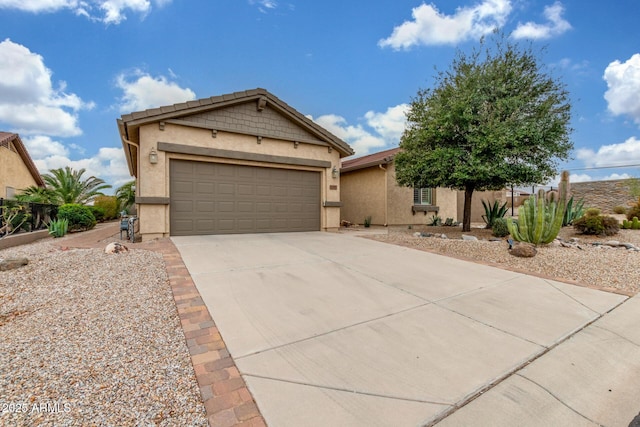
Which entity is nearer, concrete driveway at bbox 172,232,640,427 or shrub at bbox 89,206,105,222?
concrete driveway at bbox 172,232,640,427

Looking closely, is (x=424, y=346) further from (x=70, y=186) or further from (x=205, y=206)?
(x=70, y=186)

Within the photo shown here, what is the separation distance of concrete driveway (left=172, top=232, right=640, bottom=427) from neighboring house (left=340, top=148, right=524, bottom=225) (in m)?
8.69

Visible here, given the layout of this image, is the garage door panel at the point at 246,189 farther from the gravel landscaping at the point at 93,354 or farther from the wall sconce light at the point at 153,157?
the gravel landscaping at the point at 93,354

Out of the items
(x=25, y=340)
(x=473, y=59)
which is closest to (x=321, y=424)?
(x=25, y=340)

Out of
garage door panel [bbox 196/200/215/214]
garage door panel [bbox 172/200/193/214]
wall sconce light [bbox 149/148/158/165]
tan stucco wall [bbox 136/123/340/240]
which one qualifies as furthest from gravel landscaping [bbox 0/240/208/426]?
garage door panel [bbox 196/200/215/214]

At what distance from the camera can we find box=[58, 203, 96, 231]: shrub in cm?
1020

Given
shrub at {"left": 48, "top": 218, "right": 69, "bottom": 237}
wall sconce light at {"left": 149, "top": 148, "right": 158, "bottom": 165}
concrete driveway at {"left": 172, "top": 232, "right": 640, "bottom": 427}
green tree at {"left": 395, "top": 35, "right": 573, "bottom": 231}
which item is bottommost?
concrete driveway at {"left": 172, "top": 232, "right": 640, "bottom": 427}

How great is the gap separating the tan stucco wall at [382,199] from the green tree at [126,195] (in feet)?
46.0

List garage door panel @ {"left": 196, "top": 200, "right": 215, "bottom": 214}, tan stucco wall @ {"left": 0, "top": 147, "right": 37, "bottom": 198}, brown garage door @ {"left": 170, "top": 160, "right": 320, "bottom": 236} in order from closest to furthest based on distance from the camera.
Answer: brown garage door @ {"left": 170, "top": 160, "right": 320, "bottom": 236}, garage door panel @ {"left": 196, "top": 200, "right": 215, "bottom": 214}, tan stucco wall @ {"left": 0, "top": 147, "right": 37, "bottom": 198}

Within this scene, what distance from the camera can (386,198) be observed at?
13.3 m

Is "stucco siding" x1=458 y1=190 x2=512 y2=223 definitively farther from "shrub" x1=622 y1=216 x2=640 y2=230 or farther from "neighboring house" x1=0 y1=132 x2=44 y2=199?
"neighboring house" x1=0 y1=132 x2=44 y2=199

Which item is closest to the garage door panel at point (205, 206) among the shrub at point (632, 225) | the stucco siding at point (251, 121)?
the stucco siding at point (251, 121)

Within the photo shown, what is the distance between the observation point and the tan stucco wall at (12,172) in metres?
14.5

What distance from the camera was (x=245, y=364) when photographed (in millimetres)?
2232
